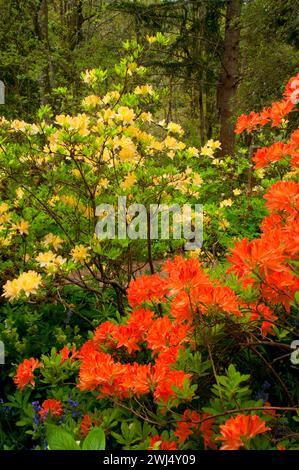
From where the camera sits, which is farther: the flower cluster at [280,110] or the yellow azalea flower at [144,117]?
the yellow azalea flower at [144,117]

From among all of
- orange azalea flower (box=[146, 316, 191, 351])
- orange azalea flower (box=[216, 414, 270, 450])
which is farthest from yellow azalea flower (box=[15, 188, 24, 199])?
orange azalea flower (box=[216, 414, 270, 450])

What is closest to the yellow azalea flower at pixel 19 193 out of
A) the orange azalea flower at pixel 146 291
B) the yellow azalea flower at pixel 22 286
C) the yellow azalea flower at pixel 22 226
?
the yellow azalea flower at pixel 22 226

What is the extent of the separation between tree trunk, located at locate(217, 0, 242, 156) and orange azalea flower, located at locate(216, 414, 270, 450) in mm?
10306

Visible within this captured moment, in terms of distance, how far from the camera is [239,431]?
3.80ft

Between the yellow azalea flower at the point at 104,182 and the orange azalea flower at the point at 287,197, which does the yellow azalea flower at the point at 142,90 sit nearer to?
the yellow azalea flower at the point at 104,182

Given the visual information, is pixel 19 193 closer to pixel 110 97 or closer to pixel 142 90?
pixel 110 97

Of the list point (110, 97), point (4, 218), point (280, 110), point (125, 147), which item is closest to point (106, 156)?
point (125, 147)

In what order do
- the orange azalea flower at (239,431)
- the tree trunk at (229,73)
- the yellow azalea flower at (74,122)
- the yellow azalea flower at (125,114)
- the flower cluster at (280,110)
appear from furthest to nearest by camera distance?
1. the tree trunk at (229,73)
2. the yellow azalea flower at (125,114)
3. the yellow azalea flower at (74,122)
4. the flower cluster at (280,110)
5. the orange azalea flower at (239,431)

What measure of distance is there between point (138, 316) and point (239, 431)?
2.56 feet

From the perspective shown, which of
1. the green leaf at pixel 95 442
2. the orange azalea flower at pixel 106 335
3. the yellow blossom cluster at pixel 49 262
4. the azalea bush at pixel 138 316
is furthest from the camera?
the yellow blossom cluster at pixel 49 262

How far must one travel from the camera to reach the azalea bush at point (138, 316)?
1.44 m

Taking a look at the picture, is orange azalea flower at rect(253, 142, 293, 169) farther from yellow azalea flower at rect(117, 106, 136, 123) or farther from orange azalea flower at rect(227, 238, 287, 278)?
yellow azalea flower at rect(117, 106, 136, 123)

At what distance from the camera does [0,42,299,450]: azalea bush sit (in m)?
1.44

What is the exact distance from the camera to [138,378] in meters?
1.50
